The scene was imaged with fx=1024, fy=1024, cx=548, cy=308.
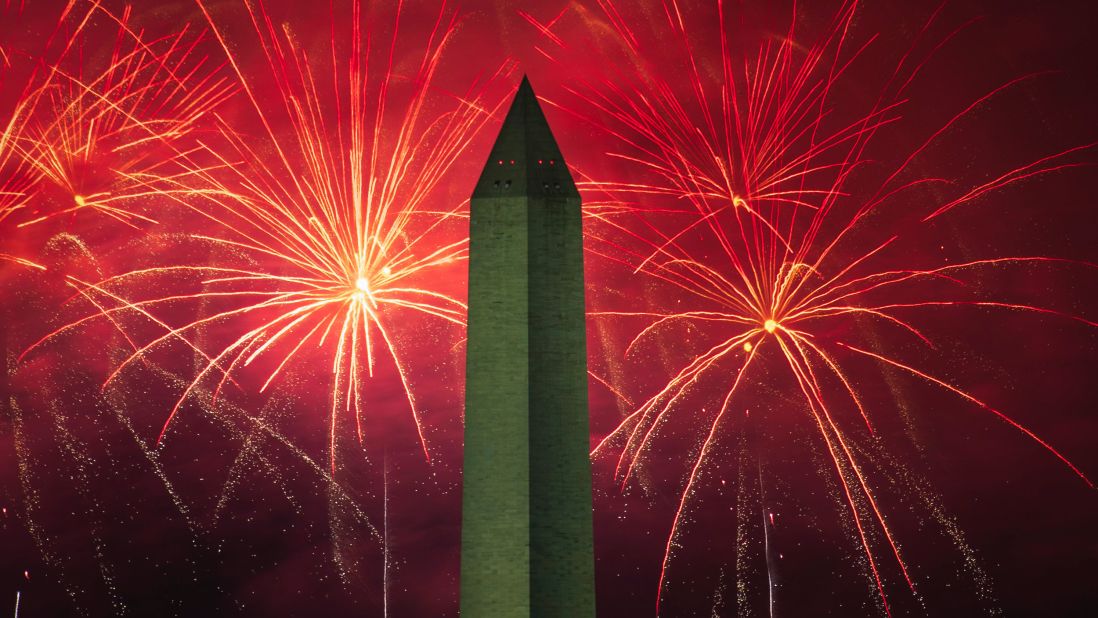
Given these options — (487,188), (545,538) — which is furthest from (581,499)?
(487,188)

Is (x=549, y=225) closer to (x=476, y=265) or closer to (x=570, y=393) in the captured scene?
(x=476, y=265)

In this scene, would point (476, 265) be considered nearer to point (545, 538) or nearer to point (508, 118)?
point (508, 118)

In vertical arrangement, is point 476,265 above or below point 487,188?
below

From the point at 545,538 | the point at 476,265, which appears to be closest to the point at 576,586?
the point at 545,538

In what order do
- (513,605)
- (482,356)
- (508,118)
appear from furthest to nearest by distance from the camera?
(508,118), (482,356), (513,605)

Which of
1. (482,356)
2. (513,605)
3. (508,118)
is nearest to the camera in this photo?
(513,605)

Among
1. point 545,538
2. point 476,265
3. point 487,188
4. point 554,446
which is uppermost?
point 487,188

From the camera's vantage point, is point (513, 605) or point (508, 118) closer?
point (513, 605)
